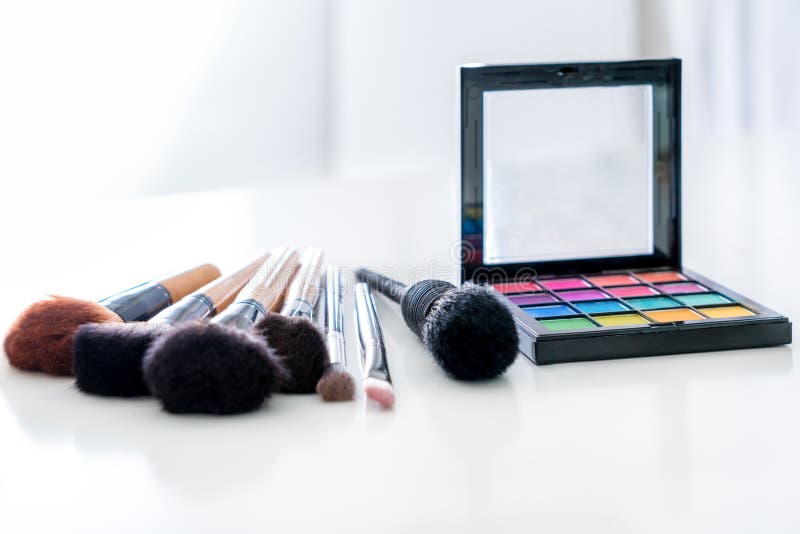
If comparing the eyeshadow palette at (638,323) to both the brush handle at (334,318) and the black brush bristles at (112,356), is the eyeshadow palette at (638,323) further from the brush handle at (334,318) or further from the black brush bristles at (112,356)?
the black brush bristles at (112,356)

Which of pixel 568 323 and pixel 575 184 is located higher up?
pixel 575 184

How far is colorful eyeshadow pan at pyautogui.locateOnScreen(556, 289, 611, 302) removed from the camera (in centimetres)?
99

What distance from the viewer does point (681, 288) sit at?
3.35ft

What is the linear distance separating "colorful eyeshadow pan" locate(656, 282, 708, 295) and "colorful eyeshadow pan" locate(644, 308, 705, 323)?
0.07 meters

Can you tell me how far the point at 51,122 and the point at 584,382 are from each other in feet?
4.07

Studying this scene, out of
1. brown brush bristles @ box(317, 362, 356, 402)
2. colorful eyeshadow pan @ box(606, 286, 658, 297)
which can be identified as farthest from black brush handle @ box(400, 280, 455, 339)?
colorful eyeshadow pan @ box(606, 286, 658, 297)

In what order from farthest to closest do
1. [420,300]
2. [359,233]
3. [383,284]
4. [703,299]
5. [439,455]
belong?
1. [359,233]
2. [383,284]
3. [703,299]
4. [420,300]
5. [439,455]

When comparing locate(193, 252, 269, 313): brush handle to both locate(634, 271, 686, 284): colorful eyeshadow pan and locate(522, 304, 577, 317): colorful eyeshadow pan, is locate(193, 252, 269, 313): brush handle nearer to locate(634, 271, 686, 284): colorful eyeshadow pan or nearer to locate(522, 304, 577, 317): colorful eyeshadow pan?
locate(522, 304, 577, 317): colorful eyeshadow pan

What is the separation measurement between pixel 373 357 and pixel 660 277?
0.45 m

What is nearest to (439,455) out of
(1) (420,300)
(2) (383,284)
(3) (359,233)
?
(1) (420,300)

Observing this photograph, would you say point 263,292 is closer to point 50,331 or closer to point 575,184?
point 50,331

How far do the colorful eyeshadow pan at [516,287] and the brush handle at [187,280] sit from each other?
Answer: 0.37m

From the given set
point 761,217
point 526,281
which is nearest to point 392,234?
point 526,281

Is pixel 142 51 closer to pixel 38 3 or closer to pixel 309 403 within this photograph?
pixel 38 3
